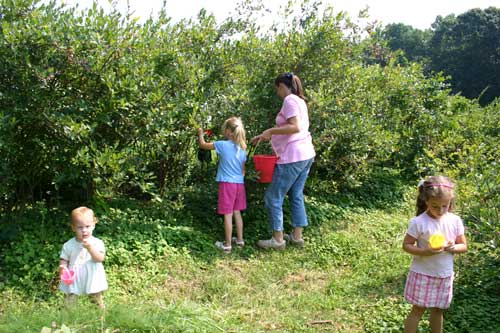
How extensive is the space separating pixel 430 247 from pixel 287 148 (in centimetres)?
218

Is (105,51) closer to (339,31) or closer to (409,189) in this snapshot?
(339,31)

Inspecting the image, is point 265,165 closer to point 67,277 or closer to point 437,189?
point 437,189

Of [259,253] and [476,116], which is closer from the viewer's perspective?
[259,253]

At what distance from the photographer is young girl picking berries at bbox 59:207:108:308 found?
3404mm

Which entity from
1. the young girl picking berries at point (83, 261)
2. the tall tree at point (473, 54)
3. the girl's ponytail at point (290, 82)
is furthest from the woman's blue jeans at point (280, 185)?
the tall tree at point (473, 54)

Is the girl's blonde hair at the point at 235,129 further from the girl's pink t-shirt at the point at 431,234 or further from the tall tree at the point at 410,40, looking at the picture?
the tall tree at the point at 410,40

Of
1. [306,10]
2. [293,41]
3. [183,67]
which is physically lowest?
[183,67]

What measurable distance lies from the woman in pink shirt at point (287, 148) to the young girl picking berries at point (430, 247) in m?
1.88

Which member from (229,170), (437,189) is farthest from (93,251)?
(437,189)

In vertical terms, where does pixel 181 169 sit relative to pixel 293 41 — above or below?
below

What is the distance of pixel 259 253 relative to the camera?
508cm

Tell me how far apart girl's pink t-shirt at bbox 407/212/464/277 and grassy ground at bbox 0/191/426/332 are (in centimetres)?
67

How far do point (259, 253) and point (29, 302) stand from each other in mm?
2262

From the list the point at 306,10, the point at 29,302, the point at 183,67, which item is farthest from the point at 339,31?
the point at 29,302
